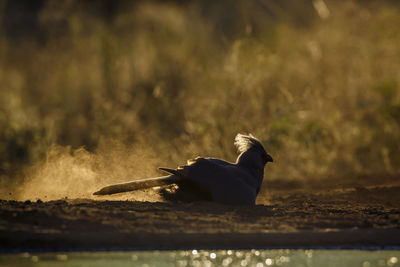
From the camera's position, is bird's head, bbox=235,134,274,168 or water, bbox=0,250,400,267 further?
bird's head, bbox=235,134,274,168

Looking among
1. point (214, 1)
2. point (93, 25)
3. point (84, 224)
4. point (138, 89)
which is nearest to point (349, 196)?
point (84, 224)

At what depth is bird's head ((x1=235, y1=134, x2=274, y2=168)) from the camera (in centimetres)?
805

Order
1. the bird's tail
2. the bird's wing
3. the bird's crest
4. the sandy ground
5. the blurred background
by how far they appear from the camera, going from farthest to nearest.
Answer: the blurred background, the bird's crest, the bird's tail, the bird's wing, the sandy ground

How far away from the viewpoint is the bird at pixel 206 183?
7.33 metres

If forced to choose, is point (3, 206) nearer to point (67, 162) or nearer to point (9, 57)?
point (67, 162)

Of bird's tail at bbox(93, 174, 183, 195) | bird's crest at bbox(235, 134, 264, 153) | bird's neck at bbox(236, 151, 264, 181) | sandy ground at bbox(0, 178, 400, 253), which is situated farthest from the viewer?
bird's crest at bbox(235, 134, 264, 153)

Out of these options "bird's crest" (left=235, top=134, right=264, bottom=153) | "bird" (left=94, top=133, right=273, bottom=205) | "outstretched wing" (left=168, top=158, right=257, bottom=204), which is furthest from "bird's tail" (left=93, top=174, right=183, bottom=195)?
"bird's crest" (left=235, top=134, right=264, bottom=153)

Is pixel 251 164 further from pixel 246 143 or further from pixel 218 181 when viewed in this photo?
pixel 218 181

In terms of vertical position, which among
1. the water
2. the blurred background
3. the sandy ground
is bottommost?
the water

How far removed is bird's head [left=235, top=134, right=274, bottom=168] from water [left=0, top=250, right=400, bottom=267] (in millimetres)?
2190

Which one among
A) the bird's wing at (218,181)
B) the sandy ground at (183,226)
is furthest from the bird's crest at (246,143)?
the sandy ground at (183,226)

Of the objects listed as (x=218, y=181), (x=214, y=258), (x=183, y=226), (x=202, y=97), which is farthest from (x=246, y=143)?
(x=202, y=97)

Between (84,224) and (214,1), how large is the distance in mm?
14787

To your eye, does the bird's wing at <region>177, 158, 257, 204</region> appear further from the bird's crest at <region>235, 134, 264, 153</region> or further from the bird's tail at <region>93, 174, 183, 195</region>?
the bird's crest at <region>235, 134, 264, 153</region>
